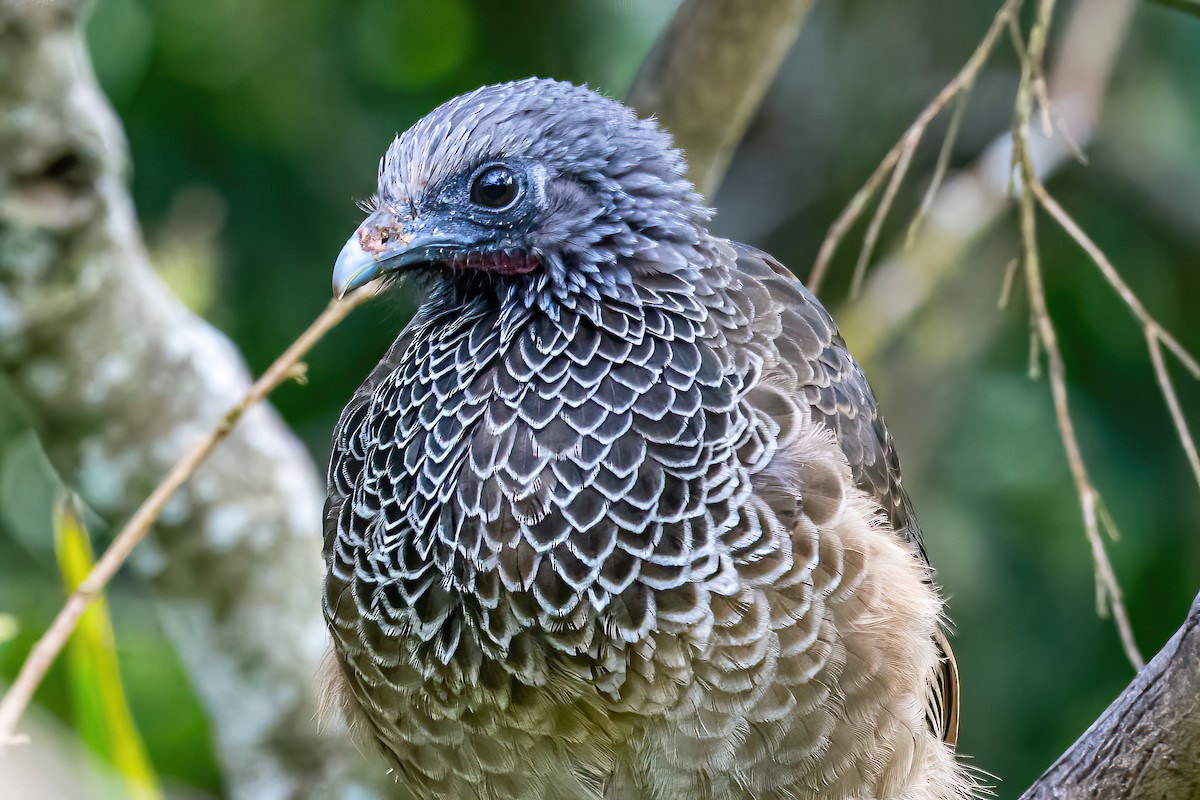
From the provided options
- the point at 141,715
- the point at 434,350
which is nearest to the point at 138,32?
the point at 141,715

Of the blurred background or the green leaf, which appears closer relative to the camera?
the green leaf

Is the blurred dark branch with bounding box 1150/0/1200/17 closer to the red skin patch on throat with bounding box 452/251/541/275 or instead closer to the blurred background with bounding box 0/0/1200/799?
the red skin patch on throat with bounding box 452/251/541/275

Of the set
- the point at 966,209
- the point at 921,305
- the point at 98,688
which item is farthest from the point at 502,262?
the point at 921,305

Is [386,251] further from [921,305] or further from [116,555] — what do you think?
[921,305]

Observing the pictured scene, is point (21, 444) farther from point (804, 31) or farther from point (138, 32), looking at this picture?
point (804, 31)

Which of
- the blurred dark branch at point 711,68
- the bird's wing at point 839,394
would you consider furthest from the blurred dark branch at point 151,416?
the bird's wing at point 839,394

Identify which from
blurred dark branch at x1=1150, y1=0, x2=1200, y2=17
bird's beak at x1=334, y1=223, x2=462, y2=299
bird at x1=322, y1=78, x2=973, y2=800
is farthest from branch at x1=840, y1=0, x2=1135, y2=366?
bird's beak at x1=334, y1=223, x2=462, y2=299

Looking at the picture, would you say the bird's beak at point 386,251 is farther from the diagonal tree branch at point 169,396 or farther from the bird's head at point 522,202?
the diagonal tree branch at point 169,396
